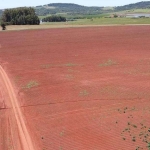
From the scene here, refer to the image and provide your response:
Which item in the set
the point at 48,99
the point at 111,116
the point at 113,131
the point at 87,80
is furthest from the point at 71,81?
the point at 113,131

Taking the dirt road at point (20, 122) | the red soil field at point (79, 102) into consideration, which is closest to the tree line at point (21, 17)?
the red soil field at point (79, 102)

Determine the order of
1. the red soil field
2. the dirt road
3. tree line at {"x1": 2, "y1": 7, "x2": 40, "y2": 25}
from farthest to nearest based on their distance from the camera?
tree line at {"x1": 2, "y1": 7, "x2": 40, "y2": 25} < the red soil field < the dirt road

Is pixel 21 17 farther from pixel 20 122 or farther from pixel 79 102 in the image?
pixel 20 122

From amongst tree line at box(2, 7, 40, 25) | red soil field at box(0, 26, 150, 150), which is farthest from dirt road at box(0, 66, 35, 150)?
tree line at box(2, 7, 40, 25)

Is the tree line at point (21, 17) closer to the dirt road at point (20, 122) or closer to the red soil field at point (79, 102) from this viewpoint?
the red soil field at point (79, 102)

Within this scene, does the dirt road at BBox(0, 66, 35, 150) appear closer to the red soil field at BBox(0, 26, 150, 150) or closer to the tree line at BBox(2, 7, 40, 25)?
the red soil field at BBox(0, 26, 150, 150)

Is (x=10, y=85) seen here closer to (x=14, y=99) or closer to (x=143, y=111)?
(x=14, y=99)
